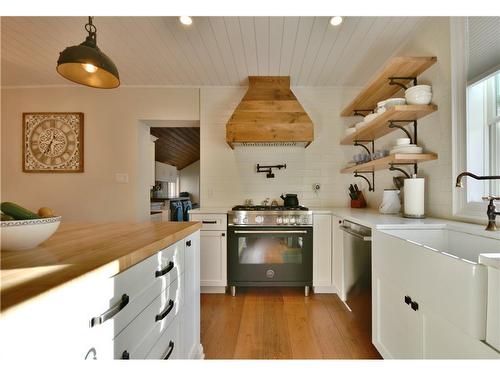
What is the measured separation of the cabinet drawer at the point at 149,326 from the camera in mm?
669

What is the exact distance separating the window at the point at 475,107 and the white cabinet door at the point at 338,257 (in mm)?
912

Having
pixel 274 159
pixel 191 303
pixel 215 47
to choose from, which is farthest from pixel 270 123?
pixel 191 303

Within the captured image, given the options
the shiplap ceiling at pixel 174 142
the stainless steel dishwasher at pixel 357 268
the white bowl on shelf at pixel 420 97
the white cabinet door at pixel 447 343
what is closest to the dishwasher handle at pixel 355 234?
the stainless steel dishwasher at pixel 357 268

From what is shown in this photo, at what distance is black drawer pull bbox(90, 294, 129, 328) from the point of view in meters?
0.54

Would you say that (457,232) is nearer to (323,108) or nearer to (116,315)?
(116,315)

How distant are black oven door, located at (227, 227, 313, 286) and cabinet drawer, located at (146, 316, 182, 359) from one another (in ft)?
4.35

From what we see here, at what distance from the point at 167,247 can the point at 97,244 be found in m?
0.26

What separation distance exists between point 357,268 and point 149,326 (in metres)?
1.55

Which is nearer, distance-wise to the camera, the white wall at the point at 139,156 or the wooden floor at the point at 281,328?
the wooden floor at the point at 281,328

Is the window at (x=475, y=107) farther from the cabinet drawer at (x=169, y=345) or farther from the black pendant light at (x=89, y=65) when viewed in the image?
the black pendant light at (x=89, y=65)

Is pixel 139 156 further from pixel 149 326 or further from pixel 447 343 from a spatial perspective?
pixel 447 343

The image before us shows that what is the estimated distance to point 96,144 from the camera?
10.0 feet

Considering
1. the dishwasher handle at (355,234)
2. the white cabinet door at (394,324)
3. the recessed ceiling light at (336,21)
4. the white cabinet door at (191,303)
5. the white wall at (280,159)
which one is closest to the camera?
the white cabinet door at (394,324)
